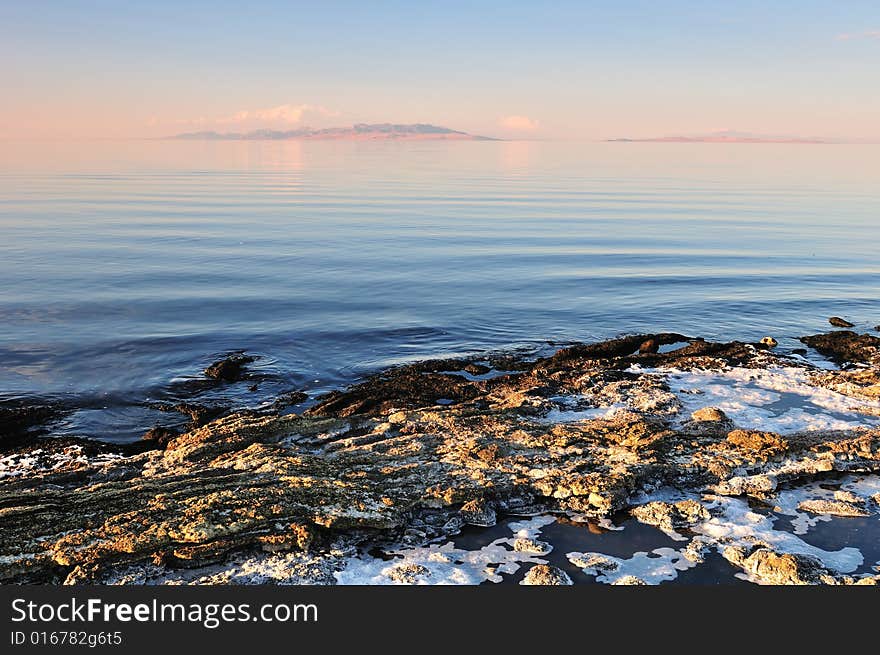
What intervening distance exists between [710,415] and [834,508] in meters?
3.70

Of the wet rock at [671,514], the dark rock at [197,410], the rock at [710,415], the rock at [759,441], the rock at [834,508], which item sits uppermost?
the rock at [759,441]

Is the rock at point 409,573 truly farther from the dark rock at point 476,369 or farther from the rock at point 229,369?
the rock at point 229,369

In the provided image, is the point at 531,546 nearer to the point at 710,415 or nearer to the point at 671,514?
the point at 671,514

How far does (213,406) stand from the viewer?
1645 centimetres

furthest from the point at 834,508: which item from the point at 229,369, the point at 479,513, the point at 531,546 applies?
the point at 229,369

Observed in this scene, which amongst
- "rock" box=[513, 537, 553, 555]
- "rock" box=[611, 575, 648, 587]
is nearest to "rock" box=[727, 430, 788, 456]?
"rock" box=[611, 575, 648, 587]

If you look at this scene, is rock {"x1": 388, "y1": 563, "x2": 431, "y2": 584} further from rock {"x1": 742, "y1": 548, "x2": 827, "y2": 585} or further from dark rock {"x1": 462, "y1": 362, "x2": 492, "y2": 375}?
dark rock {"x1": 462, "y1": 362, "x2": 492, "y2": 375}

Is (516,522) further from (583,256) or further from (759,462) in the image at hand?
(583,256)

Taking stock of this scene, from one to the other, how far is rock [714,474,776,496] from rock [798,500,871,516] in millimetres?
583

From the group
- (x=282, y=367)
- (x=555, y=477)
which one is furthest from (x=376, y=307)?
(x=555, y=477)

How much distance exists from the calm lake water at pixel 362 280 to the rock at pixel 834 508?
11.5 meters

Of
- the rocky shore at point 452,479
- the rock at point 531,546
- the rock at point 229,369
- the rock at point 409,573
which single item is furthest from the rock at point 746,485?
the rock at point 229,369

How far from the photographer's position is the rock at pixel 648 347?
20266 millimetres

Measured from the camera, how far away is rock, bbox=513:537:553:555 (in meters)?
9.56
